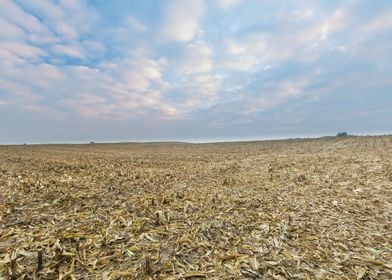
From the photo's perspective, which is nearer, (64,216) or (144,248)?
(144,248)

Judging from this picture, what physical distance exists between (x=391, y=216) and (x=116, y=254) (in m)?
5.06

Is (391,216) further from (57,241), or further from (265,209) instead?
(57,241)

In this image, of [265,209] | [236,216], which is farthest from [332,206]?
[236,216]

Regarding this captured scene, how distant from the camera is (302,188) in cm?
742

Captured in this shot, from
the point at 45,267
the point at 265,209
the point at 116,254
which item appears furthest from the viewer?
the point at 265,209

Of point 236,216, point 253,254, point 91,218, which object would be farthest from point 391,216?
point 91,218

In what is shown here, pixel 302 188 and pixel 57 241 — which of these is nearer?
pixel 57 241

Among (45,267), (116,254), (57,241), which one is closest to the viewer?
(45,267)

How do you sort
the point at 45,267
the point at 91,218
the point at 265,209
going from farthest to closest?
the point at 265,209 → the point at 91,218 → the point at 45,267

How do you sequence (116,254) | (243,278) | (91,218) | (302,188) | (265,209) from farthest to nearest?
(302,188)
(265,209)
(91,218)
(116,254)
(243,278)

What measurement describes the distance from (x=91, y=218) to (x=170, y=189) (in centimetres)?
306

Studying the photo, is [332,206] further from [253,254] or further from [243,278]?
[243,278]

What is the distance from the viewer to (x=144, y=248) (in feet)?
11.8

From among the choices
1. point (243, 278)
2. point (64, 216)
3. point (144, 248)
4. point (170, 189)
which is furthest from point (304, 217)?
point (64, 216)
